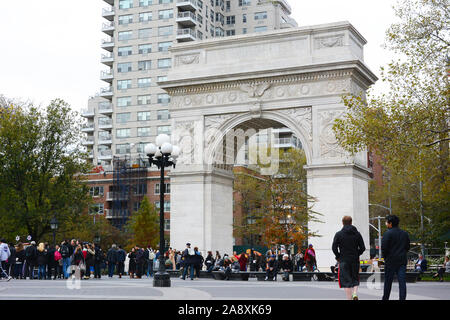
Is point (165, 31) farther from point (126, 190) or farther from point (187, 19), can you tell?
point (126, 190)

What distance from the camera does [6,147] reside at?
40.5 metres

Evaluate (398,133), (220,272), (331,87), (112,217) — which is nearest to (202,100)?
(331,87)

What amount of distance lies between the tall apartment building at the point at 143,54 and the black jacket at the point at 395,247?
68009 mm

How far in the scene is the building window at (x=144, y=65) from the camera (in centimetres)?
8162

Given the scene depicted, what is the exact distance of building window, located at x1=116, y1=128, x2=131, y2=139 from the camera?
83019mm

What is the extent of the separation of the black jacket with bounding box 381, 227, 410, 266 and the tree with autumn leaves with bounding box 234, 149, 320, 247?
759 inches

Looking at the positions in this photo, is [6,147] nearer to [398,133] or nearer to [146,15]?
[398,133]

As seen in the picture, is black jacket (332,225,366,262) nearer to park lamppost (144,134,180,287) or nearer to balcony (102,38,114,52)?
park lamppost (144,134,180,287)

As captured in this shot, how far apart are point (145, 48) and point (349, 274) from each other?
72.8 m

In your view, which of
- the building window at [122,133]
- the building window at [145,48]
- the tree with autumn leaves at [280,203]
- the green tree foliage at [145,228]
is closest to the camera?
the tree with autumn leaves at [280,203]

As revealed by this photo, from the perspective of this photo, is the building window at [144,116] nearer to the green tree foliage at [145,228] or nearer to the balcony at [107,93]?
the balcony at [107,93]

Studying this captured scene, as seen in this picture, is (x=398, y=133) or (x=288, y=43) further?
(x=288, y=43)

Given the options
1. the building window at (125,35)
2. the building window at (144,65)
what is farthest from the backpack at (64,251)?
the building window at (125,35)

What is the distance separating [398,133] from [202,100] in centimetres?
1486
